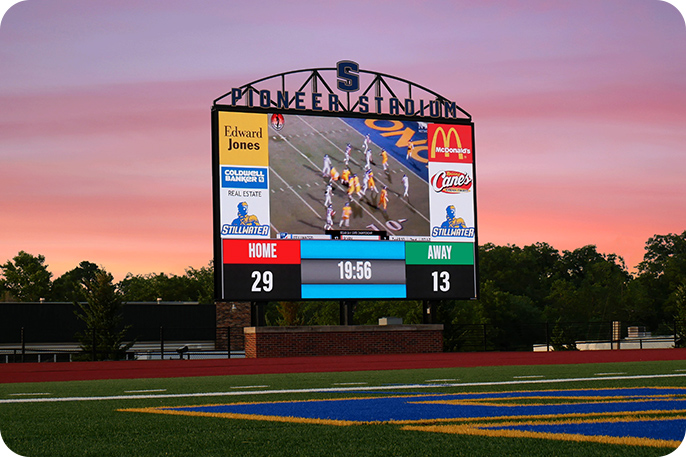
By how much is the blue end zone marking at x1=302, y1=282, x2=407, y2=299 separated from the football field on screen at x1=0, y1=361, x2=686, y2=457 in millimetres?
13369

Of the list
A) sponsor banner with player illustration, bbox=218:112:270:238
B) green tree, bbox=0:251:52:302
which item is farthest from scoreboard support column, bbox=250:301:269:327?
green tree, bbox=0:251:52:302

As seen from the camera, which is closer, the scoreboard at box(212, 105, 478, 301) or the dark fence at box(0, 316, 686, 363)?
the scoreboard at box(212, 105, 478, 301)

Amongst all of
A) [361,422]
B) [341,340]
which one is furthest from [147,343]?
[361,422]

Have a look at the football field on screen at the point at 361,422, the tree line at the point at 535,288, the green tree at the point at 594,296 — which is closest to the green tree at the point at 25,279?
the tree line at the point at 535,288

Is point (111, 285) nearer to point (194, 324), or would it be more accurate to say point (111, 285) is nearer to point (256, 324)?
point (256, 324)

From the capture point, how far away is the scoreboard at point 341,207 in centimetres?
2236

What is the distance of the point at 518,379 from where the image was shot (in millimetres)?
11453

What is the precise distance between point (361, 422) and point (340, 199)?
1764 cm

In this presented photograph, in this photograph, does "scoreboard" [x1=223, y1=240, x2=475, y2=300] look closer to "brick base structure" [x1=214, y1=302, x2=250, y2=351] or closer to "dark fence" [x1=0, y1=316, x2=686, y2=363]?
"dark fence" [x1=0, y1=316, x2=686, y2=363]

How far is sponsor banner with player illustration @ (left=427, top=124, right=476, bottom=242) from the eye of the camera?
24.2 m

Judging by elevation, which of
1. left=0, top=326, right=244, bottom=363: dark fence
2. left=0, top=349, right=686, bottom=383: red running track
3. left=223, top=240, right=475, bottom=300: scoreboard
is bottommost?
left=0, top=326, right=244, bottom=363: dark fence

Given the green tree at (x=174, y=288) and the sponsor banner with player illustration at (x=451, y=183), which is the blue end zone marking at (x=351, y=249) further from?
the green tree at (x=174, y=288)

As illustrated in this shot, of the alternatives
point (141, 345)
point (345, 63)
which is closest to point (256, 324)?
point (345, 63)

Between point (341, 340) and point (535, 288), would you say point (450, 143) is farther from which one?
point (535, 288)
